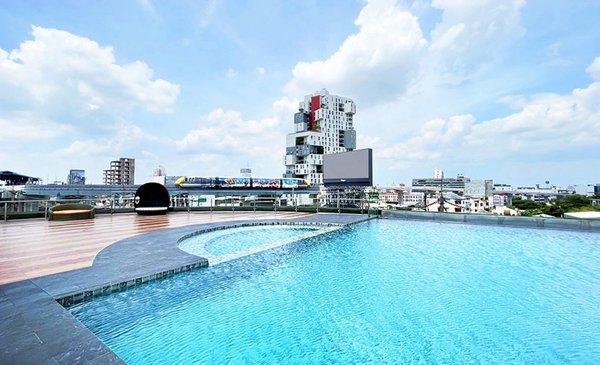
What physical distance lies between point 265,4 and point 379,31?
236 inches

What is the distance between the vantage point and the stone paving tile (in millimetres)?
1840

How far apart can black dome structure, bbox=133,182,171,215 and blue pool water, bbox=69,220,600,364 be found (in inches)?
327

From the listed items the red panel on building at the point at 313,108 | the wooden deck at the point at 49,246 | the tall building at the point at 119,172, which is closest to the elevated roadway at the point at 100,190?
the red panel on building at the point at 313,108

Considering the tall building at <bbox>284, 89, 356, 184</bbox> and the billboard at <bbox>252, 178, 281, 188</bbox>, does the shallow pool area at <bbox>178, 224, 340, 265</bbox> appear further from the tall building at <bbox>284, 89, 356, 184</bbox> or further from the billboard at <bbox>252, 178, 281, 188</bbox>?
the tall building at <bbox>284, 89, 356, 184</bbox>

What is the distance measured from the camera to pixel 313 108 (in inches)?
3452

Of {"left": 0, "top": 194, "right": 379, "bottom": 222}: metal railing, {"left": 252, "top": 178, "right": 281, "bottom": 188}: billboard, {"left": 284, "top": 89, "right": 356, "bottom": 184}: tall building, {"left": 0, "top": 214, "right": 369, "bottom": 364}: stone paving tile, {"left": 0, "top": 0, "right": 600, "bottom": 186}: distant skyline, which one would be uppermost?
{"left": 284, "top": 89, "right": 356, "bottom": 184}: tall building

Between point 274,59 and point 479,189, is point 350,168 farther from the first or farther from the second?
point 479,189

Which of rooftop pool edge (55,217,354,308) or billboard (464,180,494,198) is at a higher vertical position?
billboard (464,180,494,198)

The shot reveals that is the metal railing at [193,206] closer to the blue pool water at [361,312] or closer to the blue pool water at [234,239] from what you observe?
the blue pool water at [234,239]

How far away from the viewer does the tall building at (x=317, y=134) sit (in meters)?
77.5

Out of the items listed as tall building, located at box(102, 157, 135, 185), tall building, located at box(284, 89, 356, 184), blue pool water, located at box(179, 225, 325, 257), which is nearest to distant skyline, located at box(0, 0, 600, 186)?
blue pool water, located at box(179, 225, 325, 257)

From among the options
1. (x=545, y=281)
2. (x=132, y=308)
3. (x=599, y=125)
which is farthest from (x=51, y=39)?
(x=599, y=125)

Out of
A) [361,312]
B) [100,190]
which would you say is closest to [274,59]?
[361,312]

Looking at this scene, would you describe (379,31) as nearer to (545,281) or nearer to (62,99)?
(545,281)
